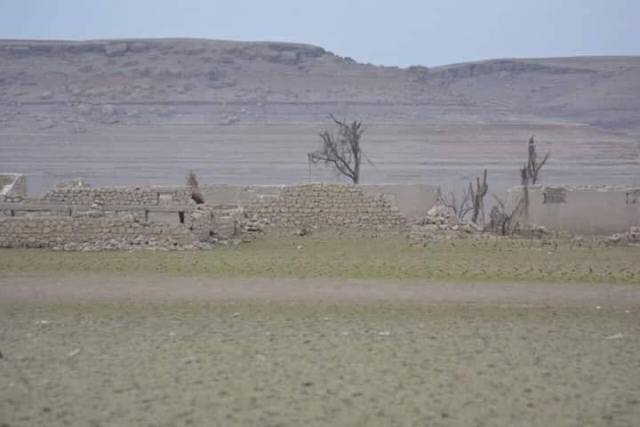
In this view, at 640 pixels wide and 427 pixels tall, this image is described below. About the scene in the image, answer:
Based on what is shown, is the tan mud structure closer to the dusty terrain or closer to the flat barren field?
the flat barren field

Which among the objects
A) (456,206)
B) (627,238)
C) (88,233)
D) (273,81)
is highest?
(273,81)

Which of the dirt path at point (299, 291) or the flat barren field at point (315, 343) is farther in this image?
the dirt path at point (299, 291)

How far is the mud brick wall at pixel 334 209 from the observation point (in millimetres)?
24406

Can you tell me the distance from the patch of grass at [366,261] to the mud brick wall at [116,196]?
2.08m

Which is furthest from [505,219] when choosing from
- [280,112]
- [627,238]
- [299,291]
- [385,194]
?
[280,112]

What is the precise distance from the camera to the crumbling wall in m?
25.9

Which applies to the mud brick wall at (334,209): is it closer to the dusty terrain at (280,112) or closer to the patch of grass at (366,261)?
the patch of grass at (366,261)

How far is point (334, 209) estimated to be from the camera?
2444 cm

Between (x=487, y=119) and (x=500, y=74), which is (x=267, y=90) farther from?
(x=500, y=74)

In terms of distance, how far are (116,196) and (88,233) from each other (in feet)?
10.4

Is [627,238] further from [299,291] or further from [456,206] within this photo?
[456,206]

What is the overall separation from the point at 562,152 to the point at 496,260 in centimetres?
6079

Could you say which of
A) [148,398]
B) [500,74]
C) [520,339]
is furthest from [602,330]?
[500,74]

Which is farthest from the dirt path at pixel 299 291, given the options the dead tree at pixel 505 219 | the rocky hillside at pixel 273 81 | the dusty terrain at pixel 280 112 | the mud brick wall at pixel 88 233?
the rocky hillside at pixel 273 81
